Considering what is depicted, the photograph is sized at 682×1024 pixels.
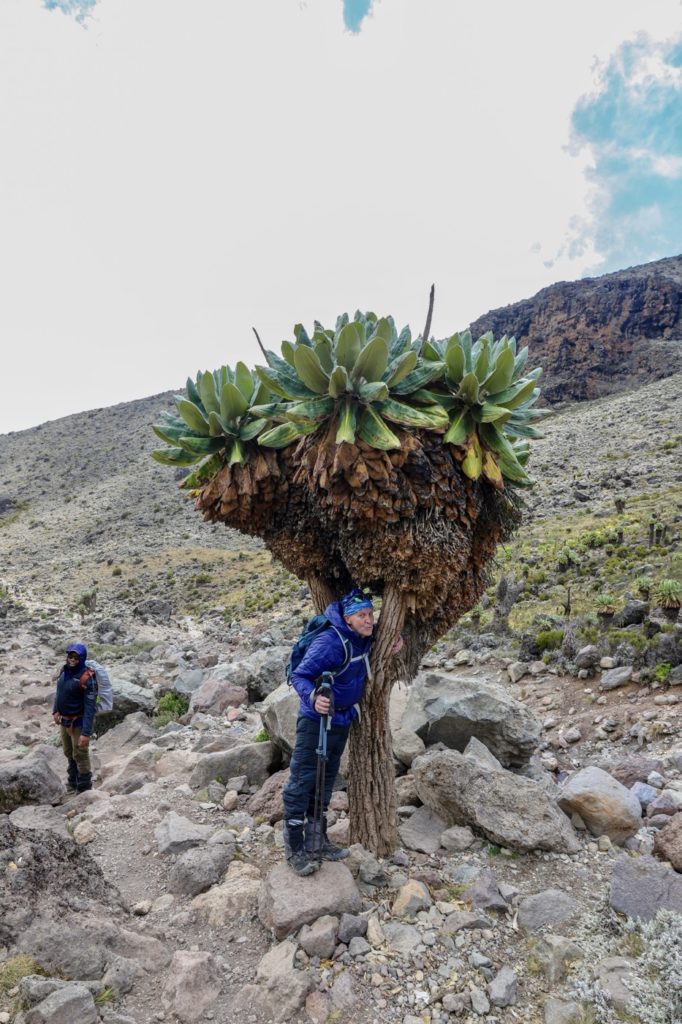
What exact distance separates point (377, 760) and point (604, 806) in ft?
6.41

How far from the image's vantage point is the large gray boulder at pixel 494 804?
464 cm

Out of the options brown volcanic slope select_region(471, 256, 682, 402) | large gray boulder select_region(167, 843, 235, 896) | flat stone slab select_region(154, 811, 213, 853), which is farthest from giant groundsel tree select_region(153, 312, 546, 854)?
brown volcanic slope select_region(471, 256, 682, 402)

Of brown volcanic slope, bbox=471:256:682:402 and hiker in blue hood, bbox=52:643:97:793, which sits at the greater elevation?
brown volcanic slope, bbox=471:256:682:402

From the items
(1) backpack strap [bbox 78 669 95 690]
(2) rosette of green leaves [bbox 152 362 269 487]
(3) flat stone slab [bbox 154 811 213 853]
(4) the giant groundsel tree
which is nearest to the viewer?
(4) the giant groundsel tree

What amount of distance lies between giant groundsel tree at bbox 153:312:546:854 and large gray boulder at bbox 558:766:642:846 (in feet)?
5.37

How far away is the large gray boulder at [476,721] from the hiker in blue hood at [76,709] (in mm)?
3991

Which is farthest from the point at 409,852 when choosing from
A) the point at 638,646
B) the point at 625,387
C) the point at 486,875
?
Result: the point at 625,387

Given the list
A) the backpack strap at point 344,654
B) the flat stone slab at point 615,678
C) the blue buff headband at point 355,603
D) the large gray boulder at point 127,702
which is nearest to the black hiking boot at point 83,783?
the large gray boulder at point 127,702

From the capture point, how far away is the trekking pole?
4.20m

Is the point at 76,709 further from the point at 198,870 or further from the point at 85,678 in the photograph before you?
the point at 198,870

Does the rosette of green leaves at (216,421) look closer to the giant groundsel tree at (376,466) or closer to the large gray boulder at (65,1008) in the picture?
the giant groundsel tree at (376,466)

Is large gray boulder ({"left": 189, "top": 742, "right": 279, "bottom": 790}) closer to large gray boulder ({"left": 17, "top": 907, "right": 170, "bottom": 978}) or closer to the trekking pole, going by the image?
the trekking pole

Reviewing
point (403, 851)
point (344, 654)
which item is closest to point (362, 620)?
point (344, 654)

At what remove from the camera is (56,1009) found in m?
3.01
